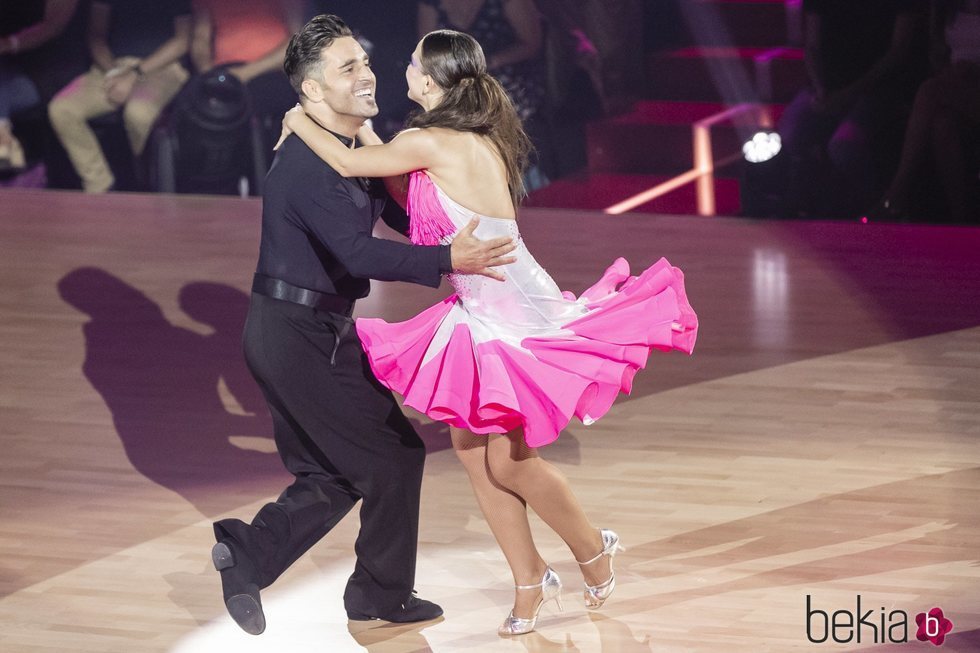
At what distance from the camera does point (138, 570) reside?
3.92m

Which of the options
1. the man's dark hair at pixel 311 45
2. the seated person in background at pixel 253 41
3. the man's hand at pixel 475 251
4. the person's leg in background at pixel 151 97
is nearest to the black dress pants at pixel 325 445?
the man's hand at pixel 475 251

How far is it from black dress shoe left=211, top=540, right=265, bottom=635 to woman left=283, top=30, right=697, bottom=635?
525 millimetres

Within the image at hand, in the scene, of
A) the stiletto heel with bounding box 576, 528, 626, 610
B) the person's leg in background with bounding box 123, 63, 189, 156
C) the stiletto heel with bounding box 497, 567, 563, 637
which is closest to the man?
the stiletto heel with bounding box 497, 567, 563, 637

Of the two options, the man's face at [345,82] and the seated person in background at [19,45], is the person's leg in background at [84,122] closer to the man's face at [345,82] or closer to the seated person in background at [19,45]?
the seated person in background at [19,45]

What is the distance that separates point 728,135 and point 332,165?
235 inches

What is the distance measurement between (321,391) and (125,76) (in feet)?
22.9

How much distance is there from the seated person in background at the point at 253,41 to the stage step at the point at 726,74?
2.43 meters

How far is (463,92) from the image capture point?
331 cm

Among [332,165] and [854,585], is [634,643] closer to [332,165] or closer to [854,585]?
[854,585]

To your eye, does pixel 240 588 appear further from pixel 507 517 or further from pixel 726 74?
pixel 726 74

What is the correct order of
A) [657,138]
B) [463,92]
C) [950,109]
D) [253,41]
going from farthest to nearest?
[253,41], [657,138], [950,109], [463,92]

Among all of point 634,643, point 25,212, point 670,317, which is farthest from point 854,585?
point 25,212

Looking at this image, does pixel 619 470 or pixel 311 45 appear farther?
pixel 619 470

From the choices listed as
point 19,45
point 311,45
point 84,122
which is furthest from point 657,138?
point 311,45
